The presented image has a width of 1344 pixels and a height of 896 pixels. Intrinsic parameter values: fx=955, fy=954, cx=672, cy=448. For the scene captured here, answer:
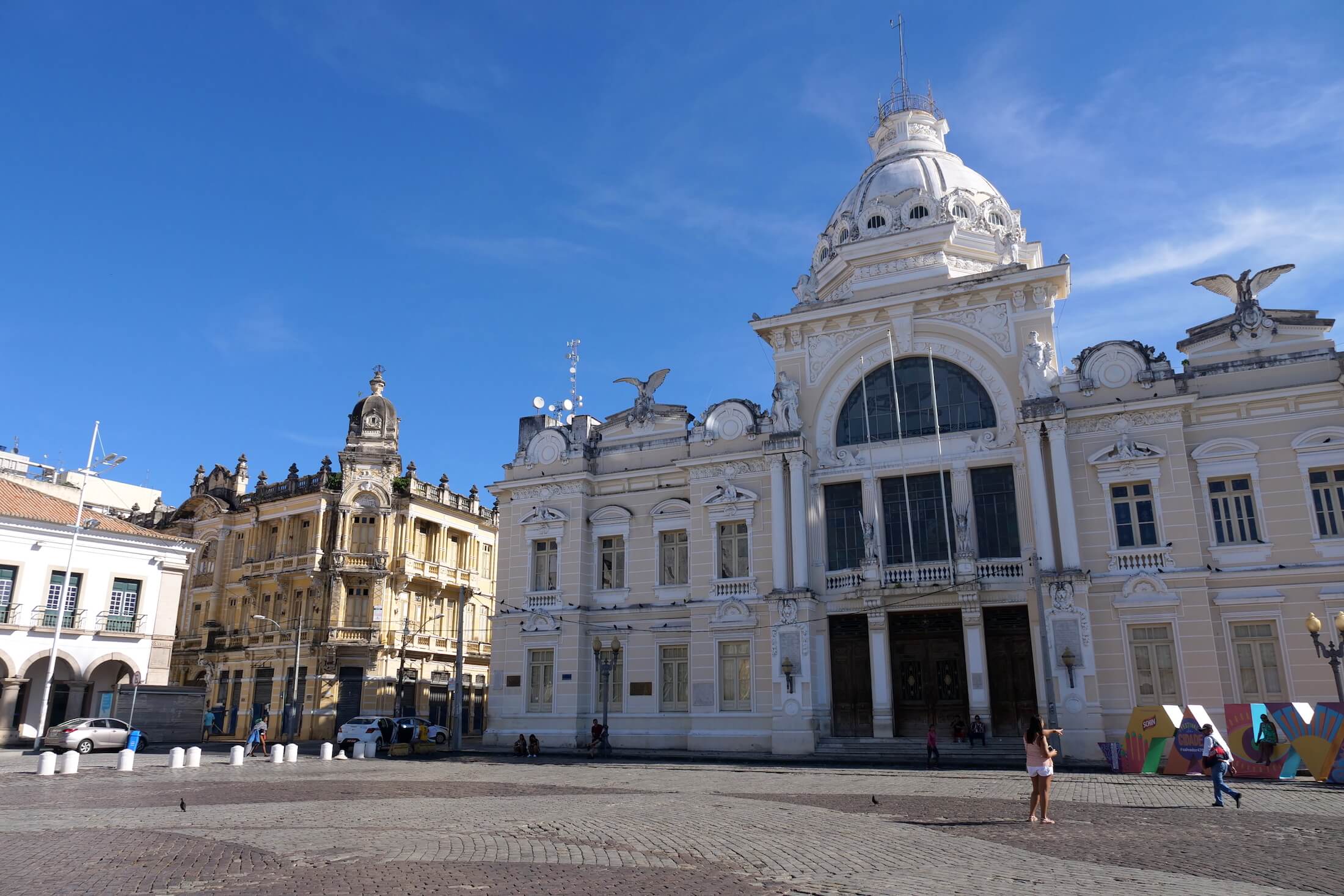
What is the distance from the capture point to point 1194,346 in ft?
99.5

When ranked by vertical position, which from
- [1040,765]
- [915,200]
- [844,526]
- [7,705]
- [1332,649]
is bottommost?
[1040,765]

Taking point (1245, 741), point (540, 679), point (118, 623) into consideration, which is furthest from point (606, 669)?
point (118, 623)

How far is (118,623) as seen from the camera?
4025 cm

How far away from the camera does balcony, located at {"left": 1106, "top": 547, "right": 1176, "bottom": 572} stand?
93.2 feet

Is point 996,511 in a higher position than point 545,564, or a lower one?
higher

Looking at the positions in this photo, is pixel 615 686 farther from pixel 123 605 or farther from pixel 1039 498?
pixel 123 605

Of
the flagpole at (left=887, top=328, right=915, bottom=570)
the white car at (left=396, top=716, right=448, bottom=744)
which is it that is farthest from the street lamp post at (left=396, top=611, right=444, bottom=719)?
the flagpole at (left=887, top=328, right=915, bottom=570)

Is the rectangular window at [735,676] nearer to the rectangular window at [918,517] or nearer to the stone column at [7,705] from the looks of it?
the rectangular window at [918,517]

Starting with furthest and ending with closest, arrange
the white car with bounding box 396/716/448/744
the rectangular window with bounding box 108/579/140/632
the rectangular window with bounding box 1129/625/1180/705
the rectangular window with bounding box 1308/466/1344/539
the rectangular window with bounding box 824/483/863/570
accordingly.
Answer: the rectangular window with bounding box 108/579/140/632, the white car with bounding box 396/716/448/744, the rectangular window with bounding box 824/483/863/570, the rectangular window with bounding box 1129/625/1180/705, the rectangular window with bounding box 1308/466/1344/539

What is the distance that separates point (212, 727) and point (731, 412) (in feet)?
104

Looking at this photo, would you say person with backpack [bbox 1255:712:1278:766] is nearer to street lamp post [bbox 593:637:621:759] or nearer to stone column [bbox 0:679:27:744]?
street lamp post [bbox 593:637:621:759]

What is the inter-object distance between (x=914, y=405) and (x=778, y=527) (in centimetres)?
640

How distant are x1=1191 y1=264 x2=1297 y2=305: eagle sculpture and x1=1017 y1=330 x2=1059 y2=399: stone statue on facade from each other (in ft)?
16.8

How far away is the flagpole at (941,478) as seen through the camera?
30875mm
